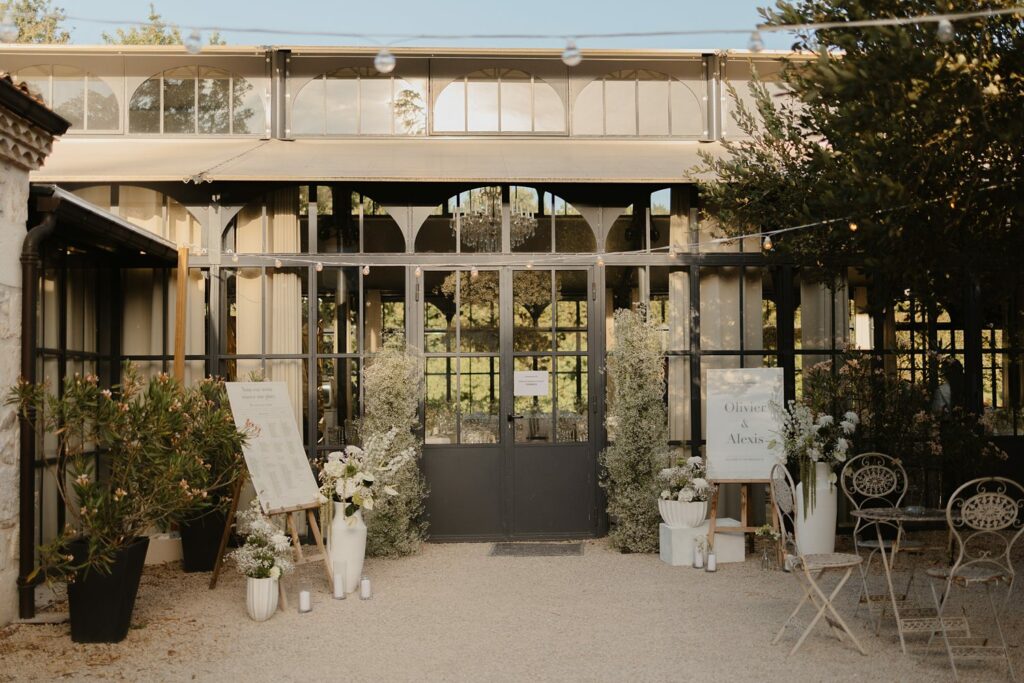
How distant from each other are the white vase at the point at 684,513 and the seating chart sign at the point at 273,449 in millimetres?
2694

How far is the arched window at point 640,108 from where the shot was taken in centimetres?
969

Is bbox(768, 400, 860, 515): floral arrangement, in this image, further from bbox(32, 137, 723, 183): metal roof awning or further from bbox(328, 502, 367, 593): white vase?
bbox(328, 502, 367, 593): white vase

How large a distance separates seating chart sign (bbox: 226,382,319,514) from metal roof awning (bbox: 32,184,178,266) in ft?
4.19

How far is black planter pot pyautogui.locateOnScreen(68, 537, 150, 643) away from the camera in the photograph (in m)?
5.54

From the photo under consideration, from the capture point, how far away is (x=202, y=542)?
777 cm

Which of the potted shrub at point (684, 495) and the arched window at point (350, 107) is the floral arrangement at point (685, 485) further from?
the arched window at point (350, 107)

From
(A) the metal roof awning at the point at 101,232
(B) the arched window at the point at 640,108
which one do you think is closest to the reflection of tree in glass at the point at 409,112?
(B) the arched window at the point at 640,108

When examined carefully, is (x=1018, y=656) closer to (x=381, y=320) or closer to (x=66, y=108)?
(x=381, y=320)

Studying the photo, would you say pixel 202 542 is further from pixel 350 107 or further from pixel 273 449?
pixel 350 107

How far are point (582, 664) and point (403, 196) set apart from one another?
4.92 metres

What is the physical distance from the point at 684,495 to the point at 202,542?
3697 mm

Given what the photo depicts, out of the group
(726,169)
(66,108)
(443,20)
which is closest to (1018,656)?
(726,169)

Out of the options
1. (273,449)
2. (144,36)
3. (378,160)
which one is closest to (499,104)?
(378,160)

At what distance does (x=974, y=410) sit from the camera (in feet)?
30.0
